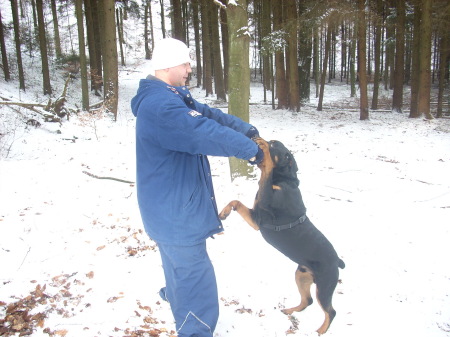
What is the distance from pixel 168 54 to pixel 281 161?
112 cm

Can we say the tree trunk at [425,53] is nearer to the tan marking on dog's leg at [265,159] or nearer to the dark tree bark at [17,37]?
the tan marking on dog's leg at [265,159]

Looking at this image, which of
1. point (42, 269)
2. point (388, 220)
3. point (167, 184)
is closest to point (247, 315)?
point (167, 184)

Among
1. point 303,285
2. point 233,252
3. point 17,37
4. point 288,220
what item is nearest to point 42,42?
point 17,37

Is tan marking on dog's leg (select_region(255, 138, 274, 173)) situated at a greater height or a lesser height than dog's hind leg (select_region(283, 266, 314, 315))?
greater

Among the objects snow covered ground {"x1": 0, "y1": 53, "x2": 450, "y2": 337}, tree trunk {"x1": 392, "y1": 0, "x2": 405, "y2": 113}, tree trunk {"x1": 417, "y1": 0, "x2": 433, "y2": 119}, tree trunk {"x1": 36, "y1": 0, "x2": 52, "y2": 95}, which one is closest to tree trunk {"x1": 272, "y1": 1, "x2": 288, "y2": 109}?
tree trunk {"x1": 392, "y1": 0, "x2": 405, "y2": 113}

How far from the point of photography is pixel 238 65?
5930 millimetres

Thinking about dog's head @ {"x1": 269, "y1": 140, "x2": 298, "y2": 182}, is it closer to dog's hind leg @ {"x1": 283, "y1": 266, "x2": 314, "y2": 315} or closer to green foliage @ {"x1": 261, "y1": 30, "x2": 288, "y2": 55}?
dog's hind leg @ {"x1": 283, "y1": 266, "x2": 314, "y2": 315}

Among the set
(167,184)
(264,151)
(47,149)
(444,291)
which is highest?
(264,151)

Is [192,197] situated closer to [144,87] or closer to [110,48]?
[144,87]

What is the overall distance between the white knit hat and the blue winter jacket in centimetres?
12

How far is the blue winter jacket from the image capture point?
2.07 meters

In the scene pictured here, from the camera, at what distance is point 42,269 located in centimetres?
371

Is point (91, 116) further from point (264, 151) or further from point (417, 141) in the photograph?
point (417, 141)

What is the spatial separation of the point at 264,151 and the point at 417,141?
11.7 m
